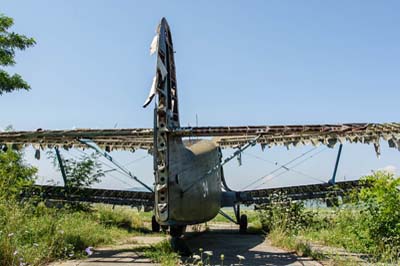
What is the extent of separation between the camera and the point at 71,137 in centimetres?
1005

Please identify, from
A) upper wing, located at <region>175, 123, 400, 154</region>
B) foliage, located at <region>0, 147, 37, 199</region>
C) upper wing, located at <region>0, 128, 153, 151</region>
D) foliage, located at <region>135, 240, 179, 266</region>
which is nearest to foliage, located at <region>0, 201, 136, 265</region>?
foliage, located at <region>0, 147, 37, 199</region>

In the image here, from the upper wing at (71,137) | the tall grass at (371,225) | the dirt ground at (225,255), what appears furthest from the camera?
the upper wing at (71,137)

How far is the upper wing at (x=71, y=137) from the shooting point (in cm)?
959

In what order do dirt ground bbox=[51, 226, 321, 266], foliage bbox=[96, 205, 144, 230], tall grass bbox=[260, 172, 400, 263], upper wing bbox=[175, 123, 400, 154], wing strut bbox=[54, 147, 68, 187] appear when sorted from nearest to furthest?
tall grass bbox=[260, 172, 400, 263] < dirt ground bbox=[51, 226, 321, 266] < upper wing bbox=[175, 123, 400, 154] < wing strut bbox=[54, 147, 68, 187] < foliage bbox=[96, 205, 144, 230]

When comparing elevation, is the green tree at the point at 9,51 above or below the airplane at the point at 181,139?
above

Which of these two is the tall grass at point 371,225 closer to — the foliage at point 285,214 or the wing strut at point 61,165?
the foliage at point 285,214

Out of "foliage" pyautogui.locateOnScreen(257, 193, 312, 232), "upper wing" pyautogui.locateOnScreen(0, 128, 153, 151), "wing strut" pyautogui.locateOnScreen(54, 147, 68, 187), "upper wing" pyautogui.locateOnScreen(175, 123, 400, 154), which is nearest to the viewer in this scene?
"upper wing" pyautogui.locateOnScreen(175, 123, 400, 154)

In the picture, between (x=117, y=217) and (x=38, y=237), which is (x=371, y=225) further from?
(x=117, y=217)

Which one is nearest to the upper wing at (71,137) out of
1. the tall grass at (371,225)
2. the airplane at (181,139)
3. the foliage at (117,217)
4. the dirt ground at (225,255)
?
the airplane at (181,139)

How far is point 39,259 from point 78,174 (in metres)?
8.26

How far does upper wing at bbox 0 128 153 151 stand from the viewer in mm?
9594

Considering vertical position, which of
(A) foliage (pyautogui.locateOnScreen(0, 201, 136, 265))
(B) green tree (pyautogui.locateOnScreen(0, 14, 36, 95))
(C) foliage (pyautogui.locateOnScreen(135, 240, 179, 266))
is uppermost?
(B) green tree (pyautogui.locateOnScreen(0, 14, 36, 95))

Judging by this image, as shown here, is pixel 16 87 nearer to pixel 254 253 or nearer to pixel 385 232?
pixel 254 253

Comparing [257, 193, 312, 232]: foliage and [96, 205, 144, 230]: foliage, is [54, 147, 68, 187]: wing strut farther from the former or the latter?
[257, 193, 312, 232]: foliage
